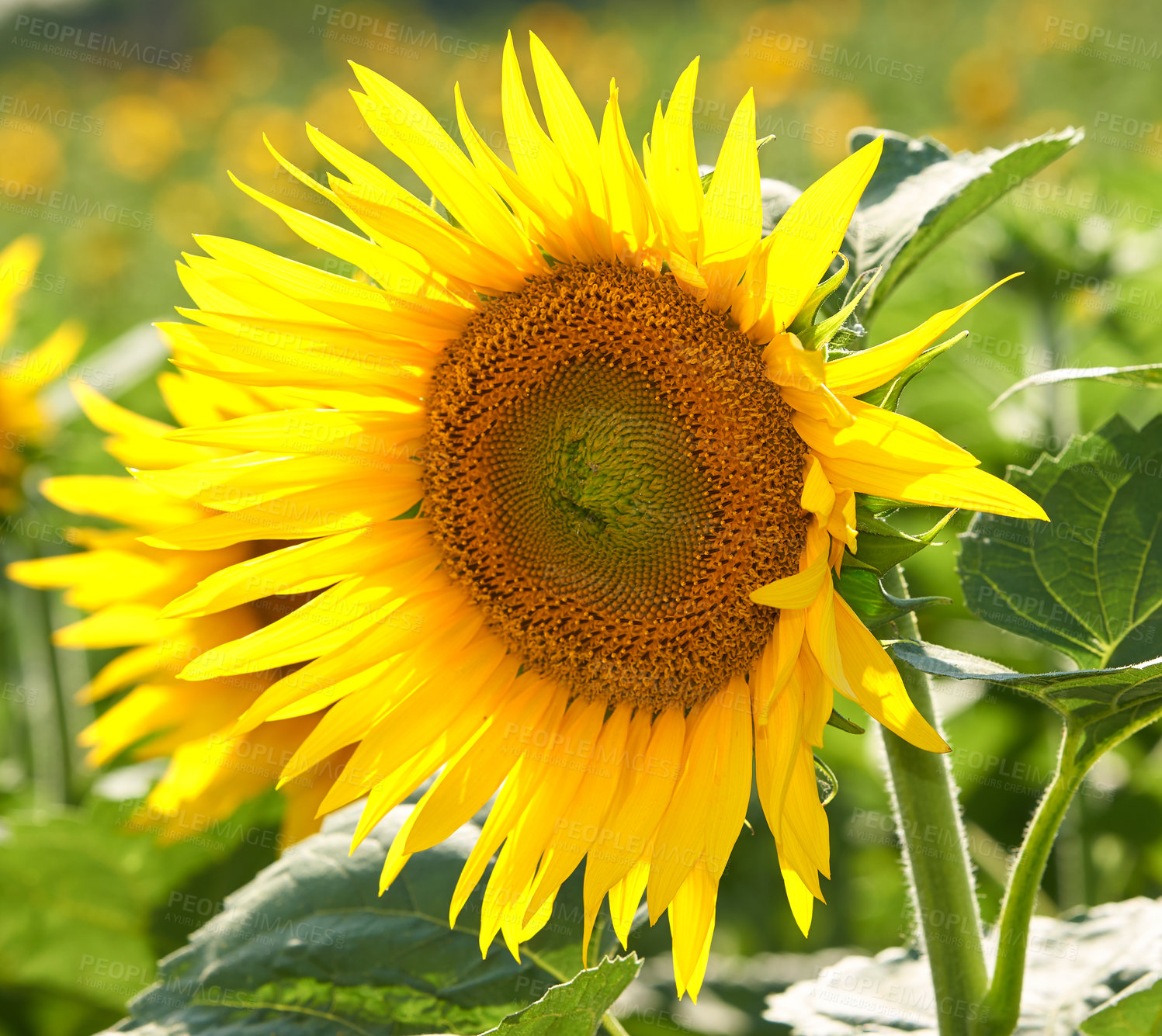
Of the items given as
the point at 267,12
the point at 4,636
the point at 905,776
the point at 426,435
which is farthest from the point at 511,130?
the point at 267,12

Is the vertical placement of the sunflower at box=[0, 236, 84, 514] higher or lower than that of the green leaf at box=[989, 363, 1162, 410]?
higher

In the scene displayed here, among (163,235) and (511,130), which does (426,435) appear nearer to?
(511,130)

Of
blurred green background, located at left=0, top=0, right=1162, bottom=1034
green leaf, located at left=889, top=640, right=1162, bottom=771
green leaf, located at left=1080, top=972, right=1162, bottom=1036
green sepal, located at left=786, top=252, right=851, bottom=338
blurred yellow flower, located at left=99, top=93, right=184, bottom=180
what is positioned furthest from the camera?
blurred yellow flower, located at left=99, top=93, right=184, bottom=180

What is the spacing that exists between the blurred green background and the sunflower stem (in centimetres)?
54

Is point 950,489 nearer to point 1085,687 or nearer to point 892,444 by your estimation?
point 892,444

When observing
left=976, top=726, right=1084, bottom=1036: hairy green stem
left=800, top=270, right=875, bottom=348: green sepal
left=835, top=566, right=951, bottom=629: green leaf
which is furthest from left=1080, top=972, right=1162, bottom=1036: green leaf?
left=800, top=270, right=875, bottom=348: green sepal

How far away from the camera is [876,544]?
116 cm

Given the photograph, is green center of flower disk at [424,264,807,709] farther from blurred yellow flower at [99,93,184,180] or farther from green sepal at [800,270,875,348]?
blurred yellow flower at [99,93,184,180]

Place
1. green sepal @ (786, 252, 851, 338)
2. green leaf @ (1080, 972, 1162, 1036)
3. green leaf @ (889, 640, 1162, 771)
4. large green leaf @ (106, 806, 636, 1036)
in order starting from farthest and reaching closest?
large green leaf @ (106, 806, 636, 1036) → green leaf @ (1080, 972, 1162, 1036) → green sepal @ (786, 252, 851, 338) → green leaf @ (889, 640, 1162, 771)

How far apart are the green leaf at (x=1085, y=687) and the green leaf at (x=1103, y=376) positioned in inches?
10.1

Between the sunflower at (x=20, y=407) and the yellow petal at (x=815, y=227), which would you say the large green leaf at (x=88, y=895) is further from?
the yellow petal at (x=815, y=227)

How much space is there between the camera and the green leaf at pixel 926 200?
142 cm

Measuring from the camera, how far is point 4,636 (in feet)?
11.7

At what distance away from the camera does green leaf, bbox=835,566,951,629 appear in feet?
3.78
